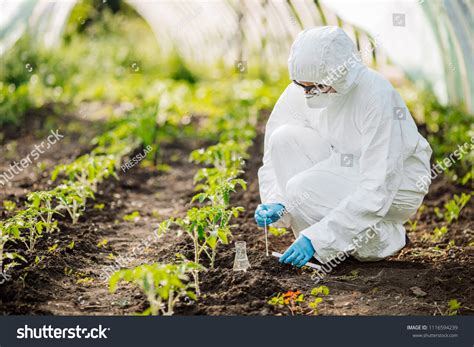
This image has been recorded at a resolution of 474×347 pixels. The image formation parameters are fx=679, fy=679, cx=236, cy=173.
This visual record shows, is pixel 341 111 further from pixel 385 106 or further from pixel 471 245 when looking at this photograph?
pixel 471 245

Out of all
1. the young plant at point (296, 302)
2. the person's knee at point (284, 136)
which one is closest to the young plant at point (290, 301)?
the young plant at point (296, 302)

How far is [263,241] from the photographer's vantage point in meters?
3.98

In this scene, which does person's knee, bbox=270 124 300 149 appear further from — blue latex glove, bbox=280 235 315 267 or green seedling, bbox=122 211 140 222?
green seedling, bbox=122 211 140 222

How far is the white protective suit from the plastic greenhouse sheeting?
1313 millimetres

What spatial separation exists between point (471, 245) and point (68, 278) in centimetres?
228

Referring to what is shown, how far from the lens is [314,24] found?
8.30 meters

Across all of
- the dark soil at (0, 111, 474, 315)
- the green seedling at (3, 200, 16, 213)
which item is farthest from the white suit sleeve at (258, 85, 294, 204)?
the green seedling at (3, 200, 16, 213)

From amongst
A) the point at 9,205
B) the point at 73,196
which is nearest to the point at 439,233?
the point at 73,196

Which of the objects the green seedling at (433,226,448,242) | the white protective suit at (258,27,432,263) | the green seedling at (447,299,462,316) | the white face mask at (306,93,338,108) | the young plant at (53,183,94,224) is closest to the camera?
the green seedling at (447,299,462,316)

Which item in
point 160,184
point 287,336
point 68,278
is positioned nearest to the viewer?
point 287,336

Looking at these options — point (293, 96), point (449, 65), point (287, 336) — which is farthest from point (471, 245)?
point (449, 65)

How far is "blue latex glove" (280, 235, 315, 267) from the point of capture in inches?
131

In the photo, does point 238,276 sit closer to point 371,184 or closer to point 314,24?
point 371,184

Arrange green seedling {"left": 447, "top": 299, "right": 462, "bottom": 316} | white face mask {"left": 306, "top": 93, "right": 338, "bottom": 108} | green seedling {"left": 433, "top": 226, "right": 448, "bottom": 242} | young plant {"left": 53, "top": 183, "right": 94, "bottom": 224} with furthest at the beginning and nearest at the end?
1. green seedling {"left": 433, "top": 226, "right": 448, "bottom": 242}
2. young plant {"left": 53, "top": 183, "right": 94, "bottom": 224}
3. white face mask {"left": 306, "top": 93, "right": 338, "bottom": 108}
4. green seedling {"left": 447, "top": 299, "right": 462, "bottom": 316}
